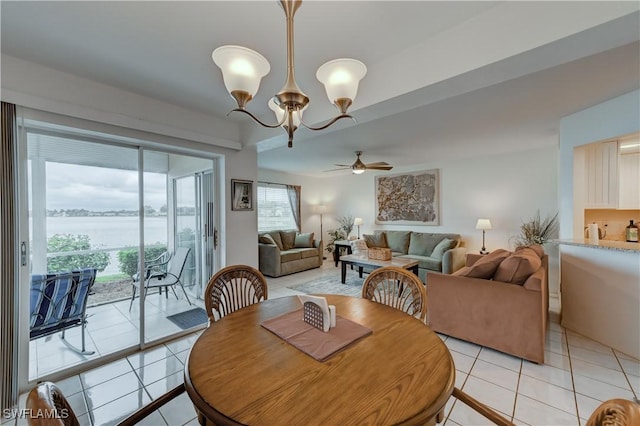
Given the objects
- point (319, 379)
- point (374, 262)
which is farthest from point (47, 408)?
point (374, 262)

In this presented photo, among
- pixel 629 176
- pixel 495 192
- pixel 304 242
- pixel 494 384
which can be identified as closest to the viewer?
pixel 494 384

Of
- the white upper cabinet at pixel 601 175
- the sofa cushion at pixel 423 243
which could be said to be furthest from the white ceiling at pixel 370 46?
the sofa cushion at pixel 423 243

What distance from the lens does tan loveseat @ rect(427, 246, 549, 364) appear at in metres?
2.26

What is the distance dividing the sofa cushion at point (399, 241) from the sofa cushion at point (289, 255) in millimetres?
→ 2015

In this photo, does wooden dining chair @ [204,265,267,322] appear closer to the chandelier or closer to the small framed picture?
the chandelier

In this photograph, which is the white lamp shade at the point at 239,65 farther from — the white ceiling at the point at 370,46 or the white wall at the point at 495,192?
the white wall at the point at 495,192

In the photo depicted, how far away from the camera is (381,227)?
6637 millimetres

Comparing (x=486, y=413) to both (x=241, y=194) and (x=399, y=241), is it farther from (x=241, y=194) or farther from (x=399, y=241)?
(x=399, y=241)

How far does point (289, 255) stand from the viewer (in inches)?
219

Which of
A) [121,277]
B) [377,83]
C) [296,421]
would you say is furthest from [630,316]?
[121,277]

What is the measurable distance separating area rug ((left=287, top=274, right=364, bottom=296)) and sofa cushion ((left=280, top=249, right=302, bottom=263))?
30.0 inches

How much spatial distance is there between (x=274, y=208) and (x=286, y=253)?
5.23ft

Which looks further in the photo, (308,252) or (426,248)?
(308,252)

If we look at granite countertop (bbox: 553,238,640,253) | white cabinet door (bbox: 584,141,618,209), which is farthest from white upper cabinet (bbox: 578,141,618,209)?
granite countertop (bbox: 553,238,640,253)
